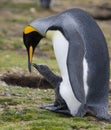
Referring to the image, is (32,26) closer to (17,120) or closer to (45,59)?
(17,120)

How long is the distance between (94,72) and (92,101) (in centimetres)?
45

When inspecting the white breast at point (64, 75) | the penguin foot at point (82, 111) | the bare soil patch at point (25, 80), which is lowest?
the bare soil patch at point (25, 80)

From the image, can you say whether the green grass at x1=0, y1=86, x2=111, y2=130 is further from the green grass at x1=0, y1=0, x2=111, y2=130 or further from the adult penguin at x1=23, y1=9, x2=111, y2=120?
the adult penguin at x1=23, y1=9, x2=111, y2=120

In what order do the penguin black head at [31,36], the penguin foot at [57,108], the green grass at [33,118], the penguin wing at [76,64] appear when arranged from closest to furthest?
the green grass at [33,118] → the penguin wing at [76,64] → the penguin foot at [57,108] → the penguin black head at [31,36]

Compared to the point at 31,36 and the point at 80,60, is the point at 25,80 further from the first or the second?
the point at 80,60

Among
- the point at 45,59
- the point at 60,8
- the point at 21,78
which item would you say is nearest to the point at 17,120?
the point at 21,78

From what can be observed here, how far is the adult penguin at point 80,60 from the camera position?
310 inches

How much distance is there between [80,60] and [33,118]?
42.9 inches

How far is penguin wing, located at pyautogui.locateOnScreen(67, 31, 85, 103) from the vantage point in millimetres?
7738

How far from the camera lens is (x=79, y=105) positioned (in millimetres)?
8000

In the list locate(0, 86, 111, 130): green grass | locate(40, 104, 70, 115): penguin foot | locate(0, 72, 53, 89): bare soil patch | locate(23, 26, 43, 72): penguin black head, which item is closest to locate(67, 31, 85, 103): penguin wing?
locate(0, 86, 111, 130): green grass

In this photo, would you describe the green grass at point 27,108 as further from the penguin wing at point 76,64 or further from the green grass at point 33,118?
the penguin wing at point 76,64

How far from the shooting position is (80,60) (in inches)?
310

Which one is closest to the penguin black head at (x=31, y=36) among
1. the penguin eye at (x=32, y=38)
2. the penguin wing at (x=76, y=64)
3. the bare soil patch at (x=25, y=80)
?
the penguin eye at (x=32, y=38)
